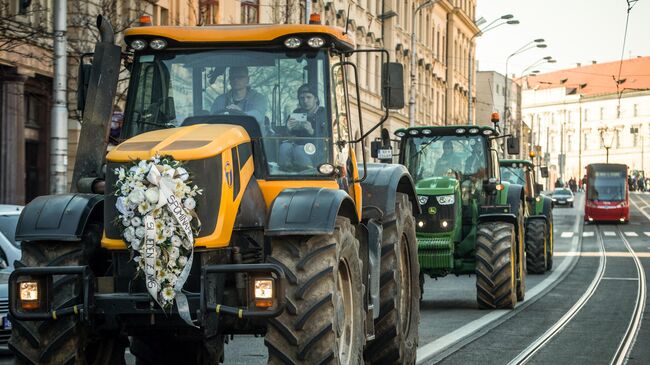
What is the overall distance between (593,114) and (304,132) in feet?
509

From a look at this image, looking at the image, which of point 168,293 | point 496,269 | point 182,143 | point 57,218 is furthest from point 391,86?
point 496,269

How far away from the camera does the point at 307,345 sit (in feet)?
25.5

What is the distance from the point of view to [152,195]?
25.7ft

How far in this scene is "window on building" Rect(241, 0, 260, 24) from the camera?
40969 millimetres

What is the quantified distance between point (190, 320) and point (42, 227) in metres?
1.15

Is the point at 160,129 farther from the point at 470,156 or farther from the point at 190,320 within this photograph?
the point at 470,156

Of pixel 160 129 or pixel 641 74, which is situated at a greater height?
pixel 641 74

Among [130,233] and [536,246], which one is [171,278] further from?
[536,246]

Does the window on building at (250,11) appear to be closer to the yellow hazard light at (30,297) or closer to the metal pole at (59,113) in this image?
the metal pole at (59,113)

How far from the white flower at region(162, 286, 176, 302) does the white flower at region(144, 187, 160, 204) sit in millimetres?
525

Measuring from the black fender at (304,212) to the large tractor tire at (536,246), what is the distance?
20556mm

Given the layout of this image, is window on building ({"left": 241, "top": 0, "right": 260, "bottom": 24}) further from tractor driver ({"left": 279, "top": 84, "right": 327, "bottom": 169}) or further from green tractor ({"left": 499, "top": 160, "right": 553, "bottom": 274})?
tractor driver ({"left": 279, "top": 84, "right": 327, "bottom": 169})

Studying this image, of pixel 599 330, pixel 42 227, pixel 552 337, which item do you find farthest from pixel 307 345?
pixel 599 330

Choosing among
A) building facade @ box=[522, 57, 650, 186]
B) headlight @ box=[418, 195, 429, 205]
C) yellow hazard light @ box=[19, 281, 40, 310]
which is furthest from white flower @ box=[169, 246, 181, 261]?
building facade @ box=[522, 57, 650, 186]
